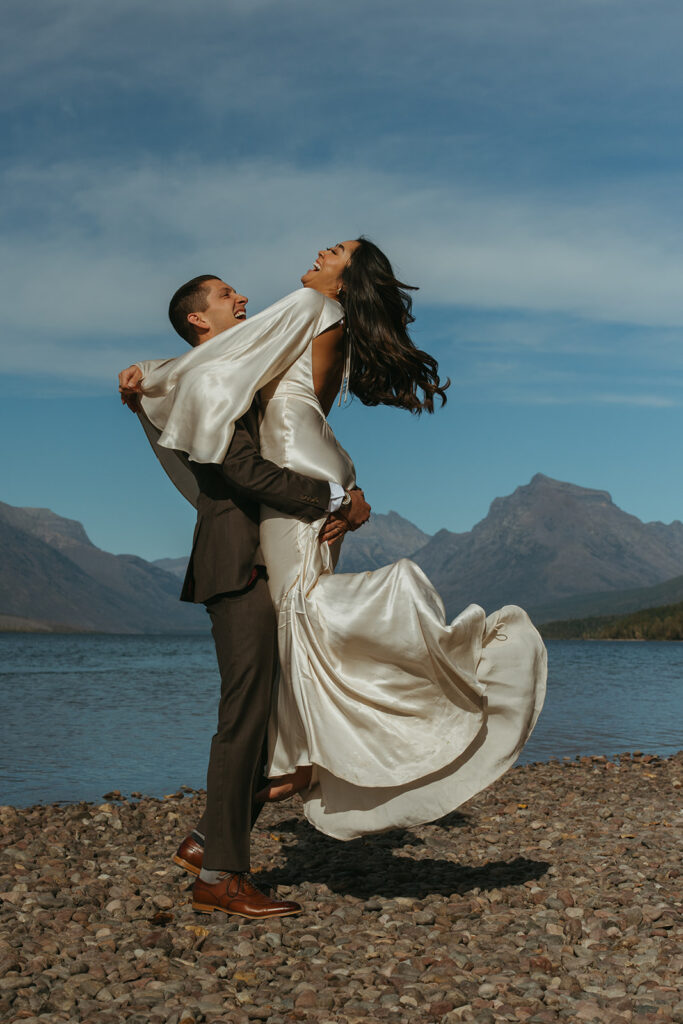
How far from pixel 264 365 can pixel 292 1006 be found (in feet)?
7.72

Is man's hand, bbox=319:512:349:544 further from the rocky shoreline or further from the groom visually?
the rocky shoreline

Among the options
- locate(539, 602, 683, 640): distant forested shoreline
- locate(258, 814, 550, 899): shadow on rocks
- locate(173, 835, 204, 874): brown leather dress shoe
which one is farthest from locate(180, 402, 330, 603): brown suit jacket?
locate(539, 602, 683, 640): distant forested shoreline

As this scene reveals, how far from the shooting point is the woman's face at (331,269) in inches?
170

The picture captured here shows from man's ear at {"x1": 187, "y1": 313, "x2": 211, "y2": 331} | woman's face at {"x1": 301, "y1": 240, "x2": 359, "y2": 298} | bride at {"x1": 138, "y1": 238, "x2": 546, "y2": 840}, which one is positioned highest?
woman's face at {"x1": 301, "y1": 240, "x2": 359, "y2": 298}

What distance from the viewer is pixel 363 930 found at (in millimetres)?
4020

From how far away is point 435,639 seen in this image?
376 centimetres

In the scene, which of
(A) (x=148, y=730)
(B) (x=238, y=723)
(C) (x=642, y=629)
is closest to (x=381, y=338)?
(B) (x=238, y=723)

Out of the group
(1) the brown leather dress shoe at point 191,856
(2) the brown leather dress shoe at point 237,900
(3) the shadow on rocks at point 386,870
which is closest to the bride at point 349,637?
(2) the brown leather dress shoe at point 237,900

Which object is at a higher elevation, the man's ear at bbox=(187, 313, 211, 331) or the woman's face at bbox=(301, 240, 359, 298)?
the woman's face at bbox=(301, 240, 359, 298)

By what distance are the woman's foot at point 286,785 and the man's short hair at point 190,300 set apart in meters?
1.96

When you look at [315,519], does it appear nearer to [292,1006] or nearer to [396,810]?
[396,810]

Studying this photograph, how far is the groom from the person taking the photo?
12.8 feet

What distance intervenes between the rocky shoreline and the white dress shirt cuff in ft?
5.63

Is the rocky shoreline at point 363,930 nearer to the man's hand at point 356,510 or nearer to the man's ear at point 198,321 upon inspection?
the man's hand at point 356,510
